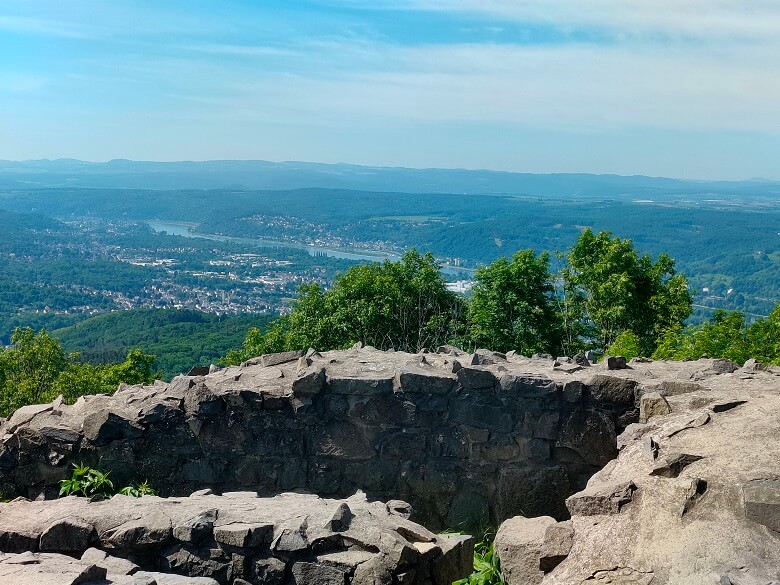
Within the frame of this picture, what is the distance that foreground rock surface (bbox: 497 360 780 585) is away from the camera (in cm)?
693

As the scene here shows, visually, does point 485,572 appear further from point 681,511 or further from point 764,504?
point 764,504

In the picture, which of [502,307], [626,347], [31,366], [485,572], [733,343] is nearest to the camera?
[485,572]

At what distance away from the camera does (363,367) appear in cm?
1254

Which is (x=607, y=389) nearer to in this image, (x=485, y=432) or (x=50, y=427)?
(x=485, y=432)

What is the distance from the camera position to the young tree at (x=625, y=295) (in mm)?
30328

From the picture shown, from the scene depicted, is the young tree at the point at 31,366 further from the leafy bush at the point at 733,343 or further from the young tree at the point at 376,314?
the leafy bush at the point at 733,343

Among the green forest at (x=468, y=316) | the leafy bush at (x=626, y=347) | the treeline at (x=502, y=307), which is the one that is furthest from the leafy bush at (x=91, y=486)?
the treeline at (x=502, y=307)

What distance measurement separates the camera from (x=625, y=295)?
30078 millimetres

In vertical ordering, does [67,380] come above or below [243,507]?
below

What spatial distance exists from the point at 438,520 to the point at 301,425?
2.49 metres

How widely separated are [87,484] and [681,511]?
26.2ft

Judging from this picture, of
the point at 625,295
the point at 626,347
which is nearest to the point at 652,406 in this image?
the point at 626,347

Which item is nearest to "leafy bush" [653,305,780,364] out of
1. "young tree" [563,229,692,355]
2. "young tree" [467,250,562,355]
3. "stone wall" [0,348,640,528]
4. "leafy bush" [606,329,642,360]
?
"leafy bush" [606,329,642,360]

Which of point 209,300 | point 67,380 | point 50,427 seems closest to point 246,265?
point 209,300
